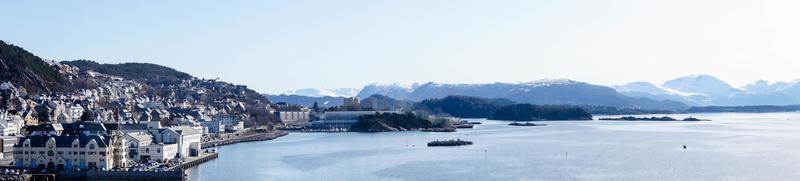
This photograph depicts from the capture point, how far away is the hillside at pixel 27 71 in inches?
1110

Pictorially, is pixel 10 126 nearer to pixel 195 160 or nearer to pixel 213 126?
pixel 195 160

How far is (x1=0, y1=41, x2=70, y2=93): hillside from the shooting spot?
28.2 m

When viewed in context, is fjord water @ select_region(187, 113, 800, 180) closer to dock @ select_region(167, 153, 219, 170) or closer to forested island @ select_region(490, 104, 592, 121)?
dock @ select_region(167, 153, 219, 170)

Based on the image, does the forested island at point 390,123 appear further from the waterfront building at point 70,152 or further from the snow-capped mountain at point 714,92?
the snow-capped mountain at point 714,92

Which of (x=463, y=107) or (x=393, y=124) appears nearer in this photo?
(x=393, y=124)

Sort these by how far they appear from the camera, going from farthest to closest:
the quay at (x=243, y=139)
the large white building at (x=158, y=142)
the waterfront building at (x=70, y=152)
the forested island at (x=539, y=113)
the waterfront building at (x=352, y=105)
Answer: the forested island at (x=539, y=113), the waterfront building at (x=352, y=105), the quay at (x=243, y=139), the large white building at (x=158, y=142), the waterfront building at (x=70, y=152)

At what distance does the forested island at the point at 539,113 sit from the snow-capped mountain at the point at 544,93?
104 feet

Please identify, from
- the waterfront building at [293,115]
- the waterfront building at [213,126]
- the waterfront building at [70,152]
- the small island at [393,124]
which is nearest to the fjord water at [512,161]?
the waterfront building at [70,152]

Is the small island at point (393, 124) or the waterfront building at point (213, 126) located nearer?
the waterfront building at point (213, 126)

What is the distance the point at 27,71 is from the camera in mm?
29188

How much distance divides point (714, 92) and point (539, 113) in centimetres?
6690

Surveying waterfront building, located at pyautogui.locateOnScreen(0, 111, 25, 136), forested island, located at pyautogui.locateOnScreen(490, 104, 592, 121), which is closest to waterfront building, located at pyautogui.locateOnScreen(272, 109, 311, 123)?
forested island, located at pyautogui.locateOnScreen(490, 104, 592, 121)

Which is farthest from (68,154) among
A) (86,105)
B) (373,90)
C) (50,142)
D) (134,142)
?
(373,90)

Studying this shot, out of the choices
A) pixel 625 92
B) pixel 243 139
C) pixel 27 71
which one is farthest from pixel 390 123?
pixel 625 92
